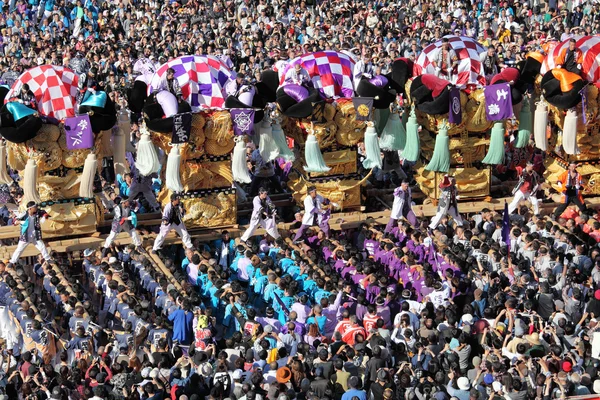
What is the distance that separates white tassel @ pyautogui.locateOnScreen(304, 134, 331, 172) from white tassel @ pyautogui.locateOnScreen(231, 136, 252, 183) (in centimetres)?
121

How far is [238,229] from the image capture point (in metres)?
26.6

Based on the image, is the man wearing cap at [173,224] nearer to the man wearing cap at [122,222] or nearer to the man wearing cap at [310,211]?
the man wearing cap at [122,222]

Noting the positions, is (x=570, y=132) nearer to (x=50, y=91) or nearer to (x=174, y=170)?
(x=174, y=170)

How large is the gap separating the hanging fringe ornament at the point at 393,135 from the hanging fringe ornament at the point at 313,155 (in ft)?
4.57

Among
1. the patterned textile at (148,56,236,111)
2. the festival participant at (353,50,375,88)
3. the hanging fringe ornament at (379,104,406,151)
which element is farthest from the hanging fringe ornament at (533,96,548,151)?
the patterned textile at (148,56,236,111)

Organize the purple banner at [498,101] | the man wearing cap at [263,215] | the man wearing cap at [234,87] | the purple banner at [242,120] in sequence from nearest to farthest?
1. the man wearing cap at [263,215]
2. the purple banner at [242,120]
3. the man wearing cap at [234,87]
4. the purple banner at [498,101]

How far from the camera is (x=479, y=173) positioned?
27797mm

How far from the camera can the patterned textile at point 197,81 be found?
85.1 feet

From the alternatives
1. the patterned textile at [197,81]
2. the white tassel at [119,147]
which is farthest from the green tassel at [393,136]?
the white tassel at [119,147]

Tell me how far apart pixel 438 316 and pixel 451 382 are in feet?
6.52

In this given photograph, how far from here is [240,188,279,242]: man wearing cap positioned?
84.0 ft

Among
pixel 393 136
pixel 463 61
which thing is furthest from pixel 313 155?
pixel 463 61

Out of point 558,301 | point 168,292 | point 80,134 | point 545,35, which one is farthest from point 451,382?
point 545,35

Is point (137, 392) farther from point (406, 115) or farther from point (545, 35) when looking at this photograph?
point (545, 35)
